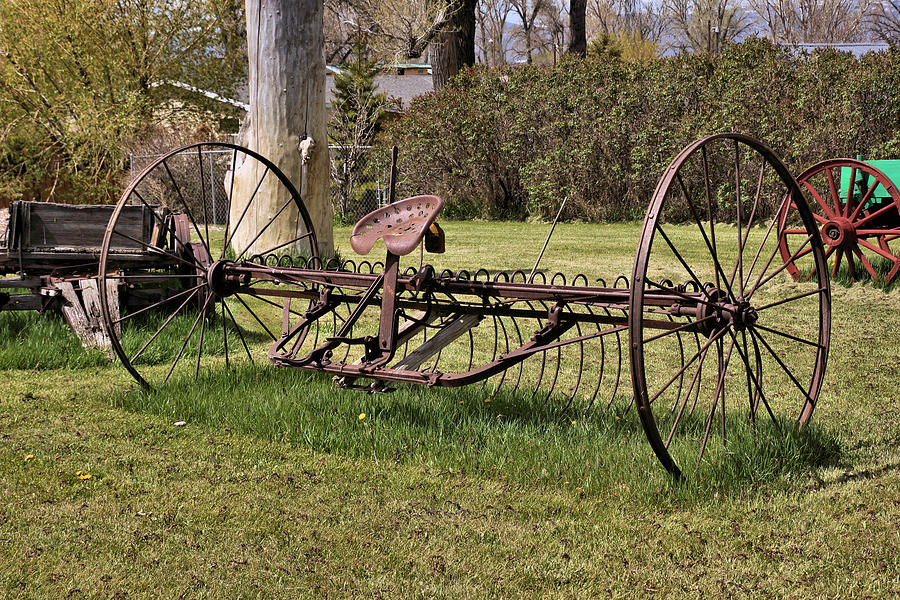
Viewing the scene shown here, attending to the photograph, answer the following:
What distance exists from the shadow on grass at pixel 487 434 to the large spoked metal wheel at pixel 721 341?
116 millimetres

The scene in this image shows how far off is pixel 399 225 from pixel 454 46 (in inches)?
589

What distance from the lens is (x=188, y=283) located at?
6285mm

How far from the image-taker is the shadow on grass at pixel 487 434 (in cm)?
337

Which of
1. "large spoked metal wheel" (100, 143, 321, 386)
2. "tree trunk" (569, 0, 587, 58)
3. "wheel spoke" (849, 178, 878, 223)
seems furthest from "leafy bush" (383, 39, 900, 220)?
"large spoked metal wheel" (100, 143, 321, 386)

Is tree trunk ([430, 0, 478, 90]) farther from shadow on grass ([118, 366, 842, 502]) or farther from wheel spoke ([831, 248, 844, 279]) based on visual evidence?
shadow on grass ([118, 366, 842, 502])

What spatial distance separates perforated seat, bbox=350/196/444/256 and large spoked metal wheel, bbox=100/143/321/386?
0.66m

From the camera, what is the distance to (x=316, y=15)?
313 inches

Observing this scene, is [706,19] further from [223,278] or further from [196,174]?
[223,278]

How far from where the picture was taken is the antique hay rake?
Answer: 329 centimetres

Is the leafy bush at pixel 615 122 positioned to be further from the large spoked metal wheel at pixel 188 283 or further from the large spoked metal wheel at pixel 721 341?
the large spoked metal wheel at pixel 188 283

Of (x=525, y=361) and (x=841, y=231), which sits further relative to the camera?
(x=841, y=231)

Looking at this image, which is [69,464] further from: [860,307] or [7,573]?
[860,307]

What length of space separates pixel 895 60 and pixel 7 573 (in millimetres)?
12744

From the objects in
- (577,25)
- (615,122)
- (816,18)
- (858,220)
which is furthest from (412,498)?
(816,18)
